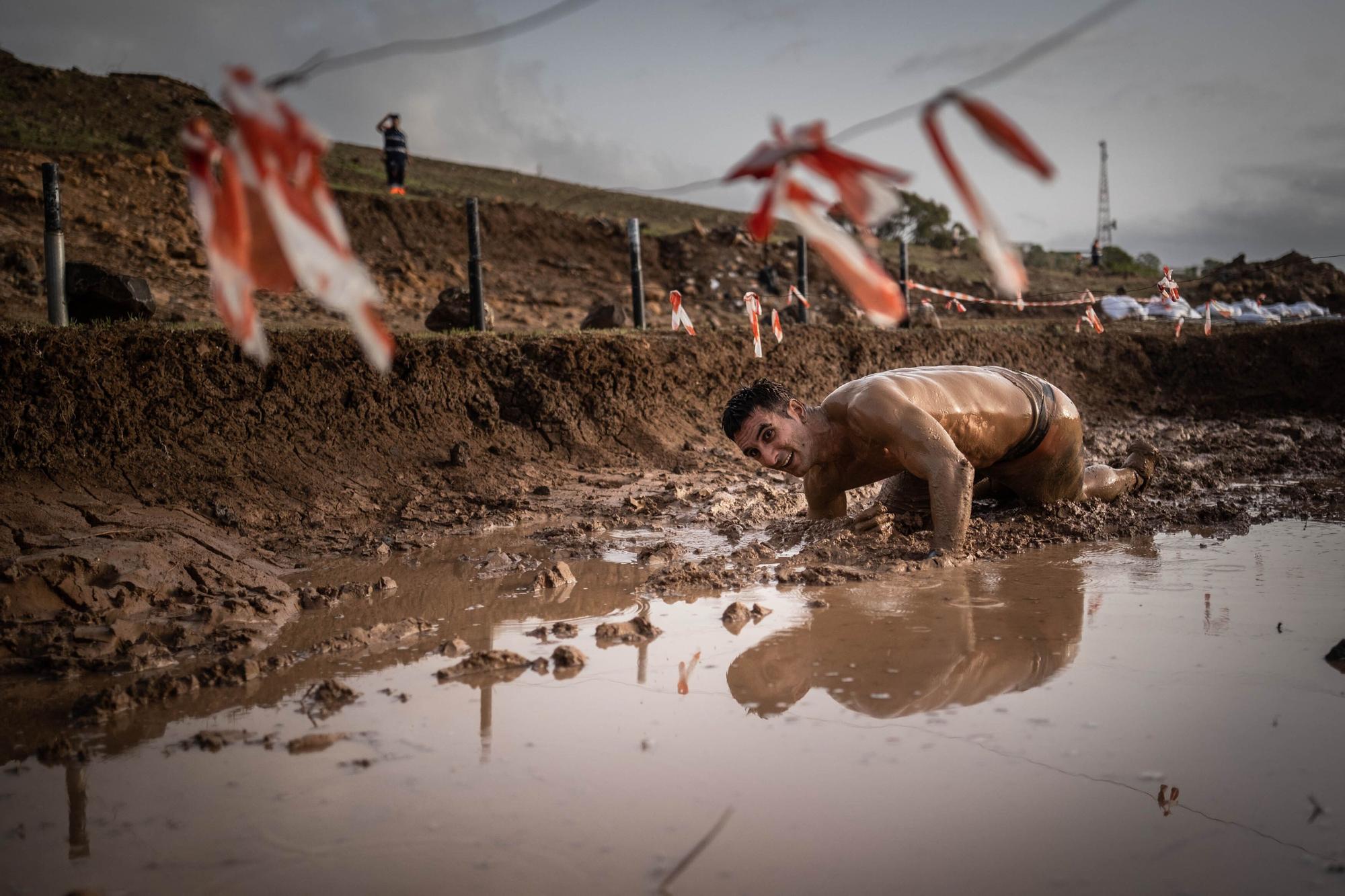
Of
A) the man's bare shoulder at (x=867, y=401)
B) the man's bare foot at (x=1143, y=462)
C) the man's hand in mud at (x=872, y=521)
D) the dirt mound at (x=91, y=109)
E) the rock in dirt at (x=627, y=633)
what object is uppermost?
the dirt mound at (x=91, y=109)

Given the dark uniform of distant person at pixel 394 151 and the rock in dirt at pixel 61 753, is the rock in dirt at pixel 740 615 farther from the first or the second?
the dark uniform of distant person at pixel 394 151

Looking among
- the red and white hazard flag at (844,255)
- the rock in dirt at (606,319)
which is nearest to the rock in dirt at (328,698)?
the red and white hazard flag at (844,255)

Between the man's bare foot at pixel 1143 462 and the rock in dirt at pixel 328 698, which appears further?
the man's bare foot at pixel 1143 462

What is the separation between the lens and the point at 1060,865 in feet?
7.07

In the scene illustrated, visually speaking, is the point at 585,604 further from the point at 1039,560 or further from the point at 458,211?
the point at 458,211

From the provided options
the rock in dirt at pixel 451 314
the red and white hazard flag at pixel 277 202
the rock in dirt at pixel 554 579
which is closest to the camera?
the red and white hazard flag at pixel 277 202

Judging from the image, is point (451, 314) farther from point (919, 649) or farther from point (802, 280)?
point (919, 649)

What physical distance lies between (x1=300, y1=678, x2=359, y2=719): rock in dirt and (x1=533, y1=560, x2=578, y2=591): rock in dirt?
148 cm

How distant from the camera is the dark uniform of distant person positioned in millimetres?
15383

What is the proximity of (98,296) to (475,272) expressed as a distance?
3.01 metres

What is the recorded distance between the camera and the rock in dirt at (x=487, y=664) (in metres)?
3.50

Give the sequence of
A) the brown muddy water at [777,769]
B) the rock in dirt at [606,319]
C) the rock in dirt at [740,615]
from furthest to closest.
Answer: the rock in dirt at [606,319] → the rock in dirt at [740,615] → the brown muddy water at [777,769]

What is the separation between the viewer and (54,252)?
6629 mm

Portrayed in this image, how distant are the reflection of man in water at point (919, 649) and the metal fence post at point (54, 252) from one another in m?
5.57
